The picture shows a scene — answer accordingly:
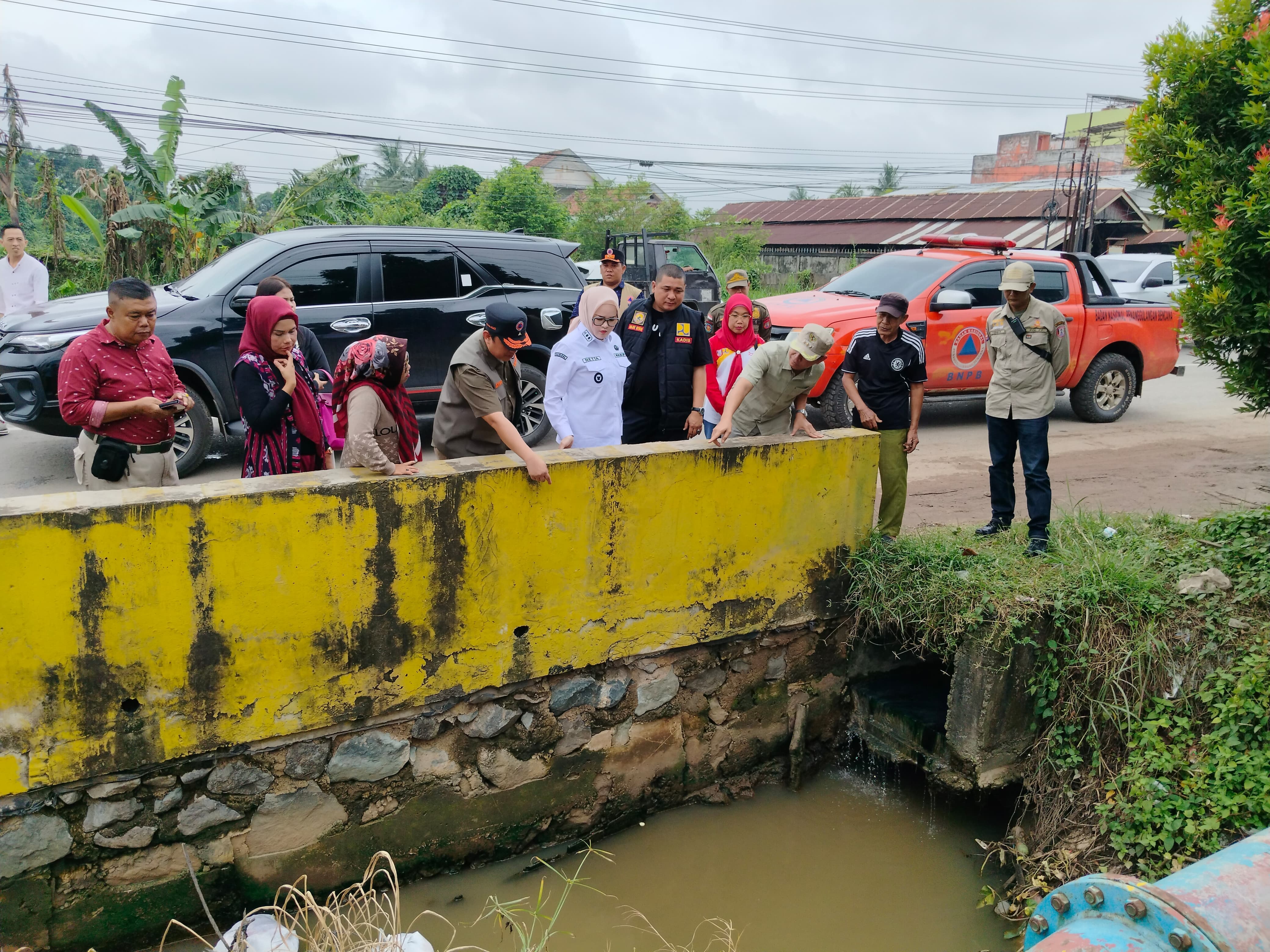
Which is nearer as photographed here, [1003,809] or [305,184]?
[1003,809]

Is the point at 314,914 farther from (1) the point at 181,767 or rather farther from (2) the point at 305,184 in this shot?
(2) the point at 305,184

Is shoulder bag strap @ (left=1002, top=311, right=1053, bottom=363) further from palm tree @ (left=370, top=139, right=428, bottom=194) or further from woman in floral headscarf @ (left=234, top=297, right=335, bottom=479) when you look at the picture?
palm tree @ (left=370, top=139, right=428, bottom=194)

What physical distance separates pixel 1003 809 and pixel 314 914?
10.9 ft

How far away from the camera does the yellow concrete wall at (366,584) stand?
3004 mm

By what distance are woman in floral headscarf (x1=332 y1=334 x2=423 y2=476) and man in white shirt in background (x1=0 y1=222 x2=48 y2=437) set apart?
233 inches

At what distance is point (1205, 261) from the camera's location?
164 inches

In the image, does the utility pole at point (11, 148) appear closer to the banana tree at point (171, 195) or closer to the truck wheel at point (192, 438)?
the banana tree at point (171, 195)

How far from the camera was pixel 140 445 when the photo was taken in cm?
374

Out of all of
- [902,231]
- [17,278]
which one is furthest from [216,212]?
[902,231]

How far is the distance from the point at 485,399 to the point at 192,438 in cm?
373

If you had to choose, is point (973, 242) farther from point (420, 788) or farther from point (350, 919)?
point (350, 919)

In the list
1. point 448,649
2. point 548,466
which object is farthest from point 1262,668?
point 448,649

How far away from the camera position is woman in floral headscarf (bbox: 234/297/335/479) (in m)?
3.86

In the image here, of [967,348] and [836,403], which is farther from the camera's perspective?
[967,348]
